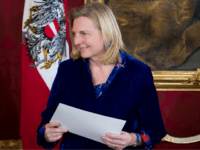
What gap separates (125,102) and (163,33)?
154 centimetres

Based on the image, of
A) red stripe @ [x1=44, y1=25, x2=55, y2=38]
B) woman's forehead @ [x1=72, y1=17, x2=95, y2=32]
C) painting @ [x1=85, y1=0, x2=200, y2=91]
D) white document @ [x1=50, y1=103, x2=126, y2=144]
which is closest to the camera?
white document @ [x1=50, y1=103, x2=126, y2=144]

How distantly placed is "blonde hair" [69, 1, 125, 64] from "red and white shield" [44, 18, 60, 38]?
2.75 ft

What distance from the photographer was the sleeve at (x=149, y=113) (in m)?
0.85

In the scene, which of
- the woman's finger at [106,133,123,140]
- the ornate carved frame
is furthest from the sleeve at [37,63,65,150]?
the ornate carved frame

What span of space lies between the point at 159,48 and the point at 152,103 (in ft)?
4.66

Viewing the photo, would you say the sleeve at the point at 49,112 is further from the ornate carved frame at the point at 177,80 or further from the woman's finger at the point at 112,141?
the ornate carved frame at the point at 177,80

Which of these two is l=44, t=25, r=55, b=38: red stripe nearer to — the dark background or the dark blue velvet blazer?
the dark background

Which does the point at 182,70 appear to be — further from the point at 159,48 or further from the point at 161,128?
the point at 161,128

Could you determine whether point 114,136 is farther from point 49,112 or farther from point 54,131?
point 49,112

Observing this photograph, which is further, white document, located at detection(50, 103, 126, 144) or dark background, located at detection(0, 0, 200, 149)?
dark background, located at detection(0, 0, 200, 149)

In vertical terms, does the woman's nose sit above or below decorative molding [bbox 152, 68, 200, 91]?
above

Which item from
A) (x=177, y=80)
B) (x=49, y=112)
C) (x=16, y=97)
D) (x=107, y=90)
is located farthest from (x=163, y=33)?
(x=16, y=97)

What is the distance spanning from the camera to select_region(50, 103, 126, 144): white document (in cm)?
69

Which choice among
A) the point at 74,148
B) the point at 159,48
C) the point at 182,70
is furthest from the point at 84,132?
the point at 182,70
